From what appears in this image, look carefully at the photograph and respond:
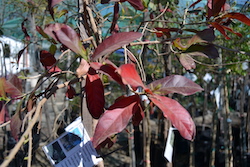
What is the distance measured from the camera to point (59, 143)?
0.69 meters

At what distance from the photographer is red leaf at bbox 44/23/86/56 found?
456 mm

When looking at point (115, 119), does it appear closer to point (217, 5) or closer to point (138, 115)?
point (138, 115)

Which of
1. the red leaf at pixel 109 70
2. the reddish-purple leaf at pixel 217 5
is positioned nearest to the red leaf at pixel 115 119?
the red leaf at pixel 109 70

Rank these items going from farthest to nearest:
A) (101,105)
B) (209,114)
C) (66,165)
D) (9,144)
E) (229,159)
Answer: (209,114), (9,144), (229,159), (66,165), (101,105)

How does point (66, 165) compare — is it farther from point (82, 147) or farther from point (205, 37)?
point (205, 37)

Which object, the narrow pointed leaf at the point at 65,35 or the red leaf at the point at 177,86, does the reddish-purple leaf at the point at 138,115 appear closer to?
the red leaf at the point at 177,86

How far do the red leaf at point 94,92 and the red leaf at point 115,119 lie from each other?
0.07m

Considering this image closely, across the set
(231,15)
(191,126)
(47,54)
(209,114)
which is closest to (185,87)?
(191,126)

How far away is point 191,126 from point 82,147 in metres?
0.34

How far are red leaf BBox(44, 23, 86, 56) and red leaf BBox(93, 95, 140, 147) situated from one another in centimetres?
12

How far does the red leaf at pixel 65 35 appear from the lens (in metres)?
0.46

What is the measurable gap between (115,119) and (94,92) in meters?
0.10

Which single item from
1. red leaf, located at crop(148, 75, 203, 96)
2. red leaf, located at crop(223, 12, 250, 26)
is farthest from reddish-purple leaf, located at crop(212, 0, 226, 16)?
red leaf, located at crop(148, 75, 203, 96)

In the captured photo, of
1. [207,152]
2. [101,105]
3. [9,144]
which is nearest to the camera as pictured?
[101,105]
